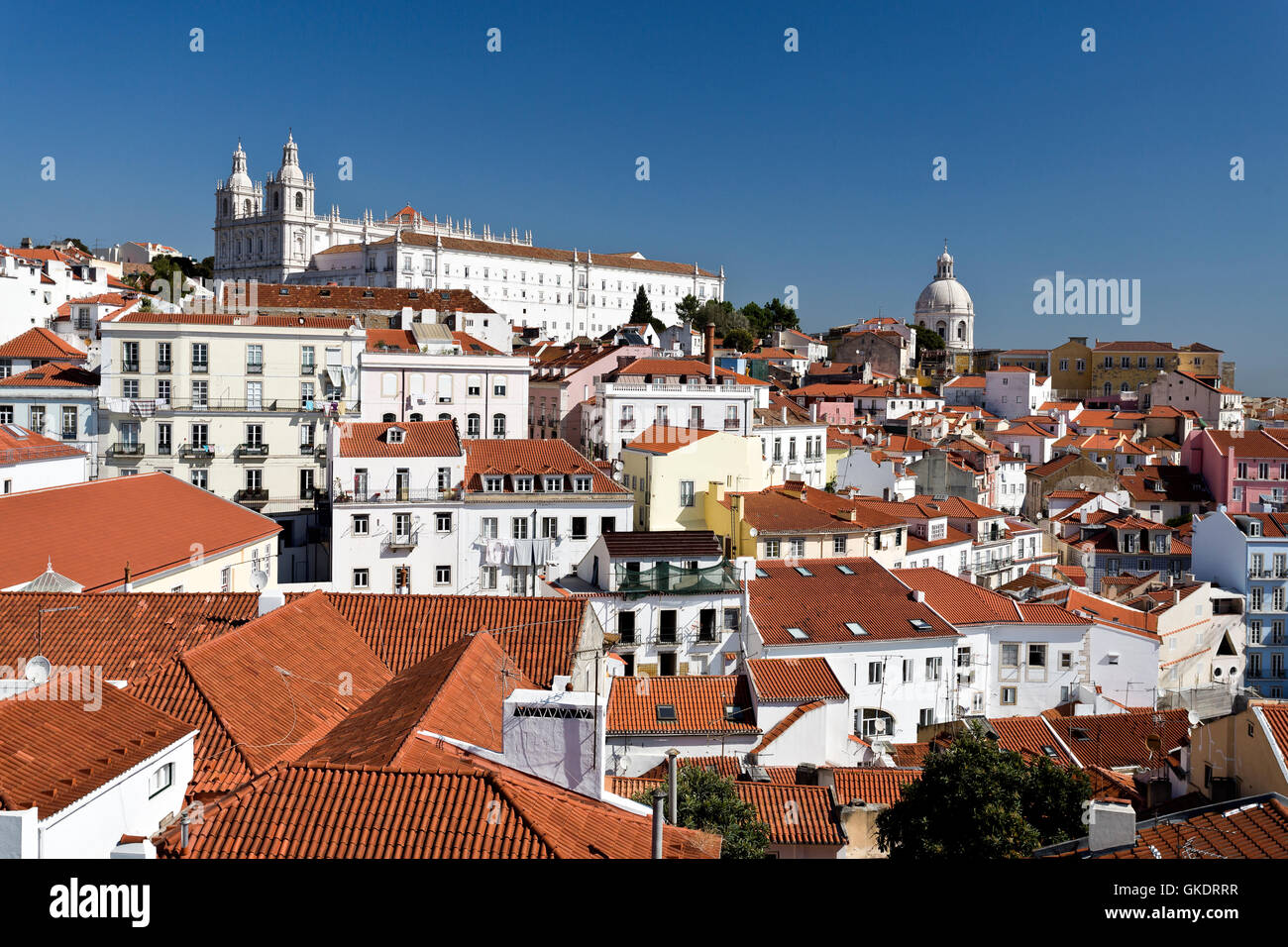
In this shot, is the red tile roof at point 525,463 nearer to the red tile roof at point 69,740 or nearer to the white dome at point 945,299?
the red tile roof at point 69,740

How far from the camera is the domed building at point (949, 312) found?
124125 mm

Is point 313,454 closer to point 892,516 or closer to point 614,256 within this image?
point 892,516

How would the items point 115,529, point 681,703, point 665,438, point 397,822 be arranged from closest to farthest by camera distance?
1. point 397,822
2. point 681,703
3. point 115,529
4. point 665,438

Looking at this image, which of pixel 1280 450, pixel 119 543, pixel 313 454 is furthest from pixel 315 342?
pixel 1280 450

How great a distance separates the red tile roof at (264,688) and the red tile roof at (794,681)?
816 centimetres

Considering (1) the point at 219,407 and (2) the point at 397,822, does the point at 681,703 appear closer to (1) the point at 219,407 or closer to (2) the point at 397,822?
(2) the point at 397,822

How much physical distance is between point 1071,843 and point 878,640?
1537 centimetres

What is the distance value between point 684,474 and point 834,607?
922 centimetres

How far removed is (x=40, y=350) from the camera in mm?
42094

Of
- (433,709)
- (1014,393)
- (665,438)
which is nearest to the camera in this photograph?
(433,709)

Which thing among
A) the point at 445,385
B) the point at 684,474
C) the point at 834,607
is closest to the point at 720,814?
the point at 834,607

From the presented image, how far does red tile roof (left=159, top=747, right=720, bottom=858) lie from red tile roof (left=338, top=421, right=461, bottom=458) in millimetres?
22402

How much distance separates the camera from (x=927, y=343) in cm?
11225

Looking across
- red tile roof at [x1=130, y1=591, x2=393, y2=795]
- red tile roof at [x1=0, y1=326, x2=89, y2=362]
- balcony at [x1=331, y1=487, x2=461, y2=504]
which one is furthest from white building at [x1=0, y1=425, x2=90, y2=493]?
red tile roof at [x1=0, y1=326, x2=89, y2=362]
